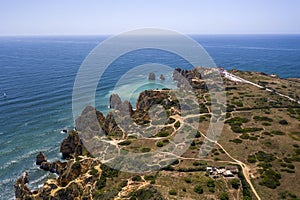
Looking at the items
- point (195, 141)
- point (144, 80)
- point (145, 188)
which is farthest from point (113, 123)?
point (144, 80)

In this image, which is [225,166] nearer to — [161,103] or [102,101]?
[161,103]

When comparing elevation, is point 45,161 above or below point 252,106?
below

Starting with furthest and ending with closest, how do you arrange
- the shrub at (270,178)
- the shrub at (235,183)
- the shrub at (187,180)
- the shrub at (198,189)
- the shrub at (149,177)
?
the shrub at (149,177) → the shrub at (187,180) → the shrub at (270,178) → the shrub at (235,183) → the shrub at (198,189)

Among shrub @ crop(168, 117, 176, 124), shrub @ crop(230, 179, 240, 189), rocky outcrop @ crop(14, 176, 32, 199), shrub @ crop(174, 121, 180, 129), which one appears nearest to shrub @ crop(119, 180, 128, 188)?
shrub @ crop(230, 179, 240, 189)

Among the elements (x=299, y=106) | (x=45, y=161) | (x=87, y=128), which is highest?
(x=299, y=106)

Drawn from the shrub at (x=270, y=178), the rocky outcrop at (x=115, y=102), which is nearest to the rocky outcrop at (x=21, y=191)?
the shrub at (x=270, y=178)

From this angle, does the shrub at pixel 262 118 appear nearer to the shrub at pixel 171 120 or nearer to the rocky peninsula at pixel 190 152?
the rocky peninsula at pixel 190 152

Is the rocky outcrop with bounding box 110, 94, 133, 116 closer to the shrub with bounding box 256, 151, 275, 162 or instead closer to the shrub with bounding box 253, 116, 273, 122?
the shrub with bounding box 253, 116, 273, 122

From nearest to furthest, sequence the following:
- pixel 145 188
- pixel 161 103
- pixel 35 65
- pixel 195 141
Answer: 1. pixel 145 188
2. pixel 195 141
3. pixel 161 103
4. pixel 35 65

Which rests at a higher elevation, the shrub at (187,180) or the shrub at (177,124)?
the shrub at (177,124)

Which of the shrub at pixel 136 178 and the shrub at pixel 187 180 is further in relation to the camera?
the shrub at pixel 136 178

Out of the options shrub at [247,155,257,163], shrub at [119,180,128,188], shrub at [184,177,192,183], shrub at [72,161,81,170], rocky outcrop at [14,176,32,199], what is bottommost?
rocky outcrop at [14,176,32,199]
